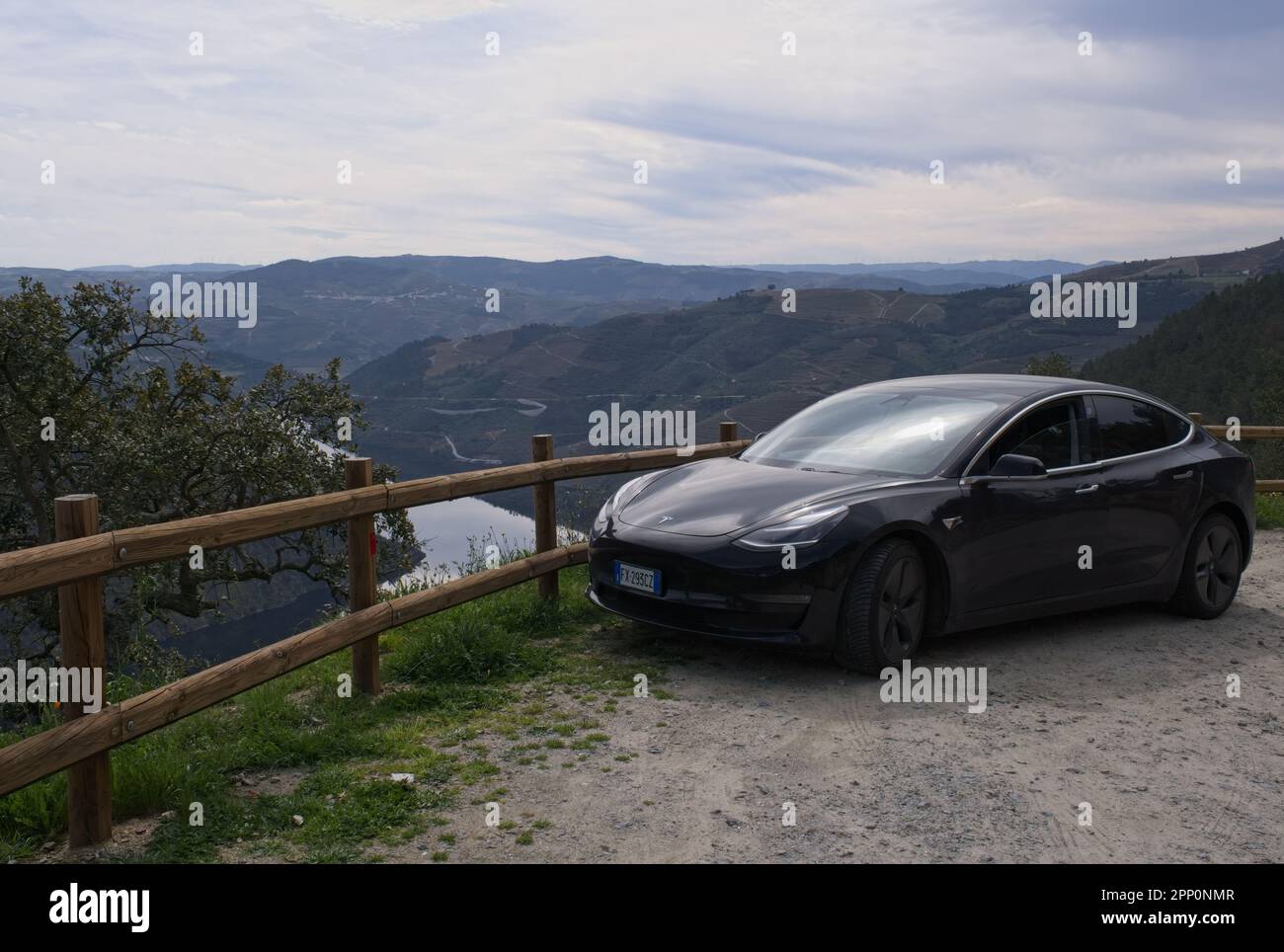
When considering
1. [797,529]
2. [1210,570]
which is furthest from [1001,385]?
[797,529]

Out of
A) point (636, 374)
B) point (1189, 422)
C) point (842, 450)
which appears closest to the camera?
point (842, 450)

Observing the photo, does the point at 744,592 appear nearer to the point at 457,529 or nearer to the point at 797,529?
the point at 797,529

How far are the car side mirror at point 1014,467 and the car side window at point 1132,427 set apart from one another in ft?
3.49

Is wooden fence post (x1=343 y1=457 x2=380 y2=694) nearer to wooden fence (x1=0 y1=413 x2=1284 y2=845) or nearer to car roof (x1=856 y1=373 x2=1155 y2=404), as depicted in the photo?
wooden fence (x1=0 y1=413 x2=1284 y2=845)

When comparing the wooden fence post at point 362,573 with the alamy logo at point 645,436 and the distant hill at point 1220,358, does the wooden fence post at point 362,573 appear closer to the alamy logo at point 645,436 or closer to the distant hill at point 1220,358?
the alamy logo at point 645,436

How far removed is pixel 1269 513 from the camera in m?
12.7

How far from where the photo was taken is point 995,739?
5.36 metres

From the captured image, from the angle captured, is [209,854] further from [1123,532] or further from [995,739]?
[1123,532]

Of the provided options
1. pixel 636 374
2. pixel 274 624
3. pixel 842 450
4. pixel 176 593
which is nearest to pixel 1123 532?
pixel 842 450

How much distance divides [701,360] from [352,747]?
523 feet

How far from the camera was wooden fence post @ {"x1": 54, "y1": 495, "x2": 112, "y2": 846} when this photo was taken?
13.3ft

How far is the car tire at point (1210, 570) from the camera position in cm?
777

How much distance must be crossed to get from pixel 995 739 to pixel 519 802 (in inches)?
92.8

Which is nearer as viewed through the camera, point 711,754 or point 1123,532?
point 711,754
